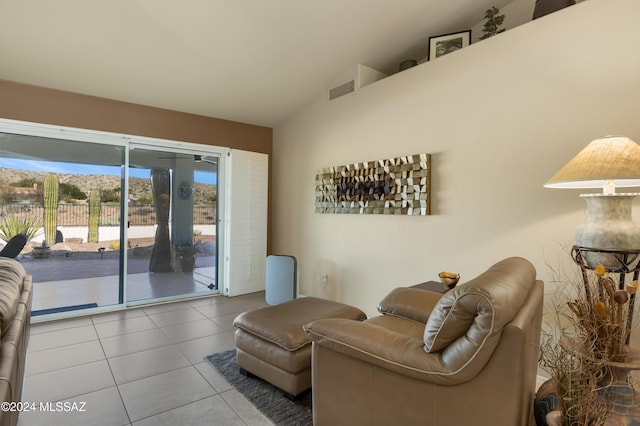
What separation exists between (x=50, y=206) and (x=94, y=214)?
40cm

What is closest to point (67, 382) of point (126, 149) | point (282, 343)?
point (282, 343)

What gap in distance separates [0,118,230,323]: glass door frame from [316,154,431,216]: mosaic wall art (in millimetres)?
1457

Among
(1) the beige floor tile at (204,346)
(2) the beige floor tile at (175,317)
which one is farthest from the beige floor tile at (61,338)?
(1) the beige floor tile at (204,346)

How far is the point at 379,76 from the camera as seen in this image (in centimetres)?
387

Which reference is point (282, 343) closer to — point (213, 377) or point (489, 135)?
point (213, 377)

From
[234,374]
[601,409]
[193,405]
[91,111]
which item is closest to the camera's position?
[601,409]

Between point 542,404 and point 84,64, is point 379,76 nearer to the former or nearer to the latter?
point 84,64

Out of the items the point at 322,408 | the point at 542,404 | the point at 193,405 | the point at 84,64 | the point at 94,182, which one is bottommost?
the point at 193,405

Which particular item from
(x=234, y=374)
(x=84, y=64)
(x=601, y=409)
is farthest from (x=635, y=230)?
(x=84, y=64)

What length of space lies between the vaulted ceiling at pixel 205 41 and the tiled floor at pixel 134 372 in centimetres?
247

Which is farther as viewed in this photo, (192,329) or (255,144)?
(255,144)

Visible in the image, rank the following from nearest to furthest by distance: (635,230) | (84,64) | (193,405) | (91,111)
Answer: (635,230), (193,405), (84,64), (91,111)

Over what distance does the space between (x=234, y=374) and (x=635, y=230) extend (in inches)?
101

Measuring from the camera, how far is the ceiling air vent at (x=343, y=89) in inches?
151
